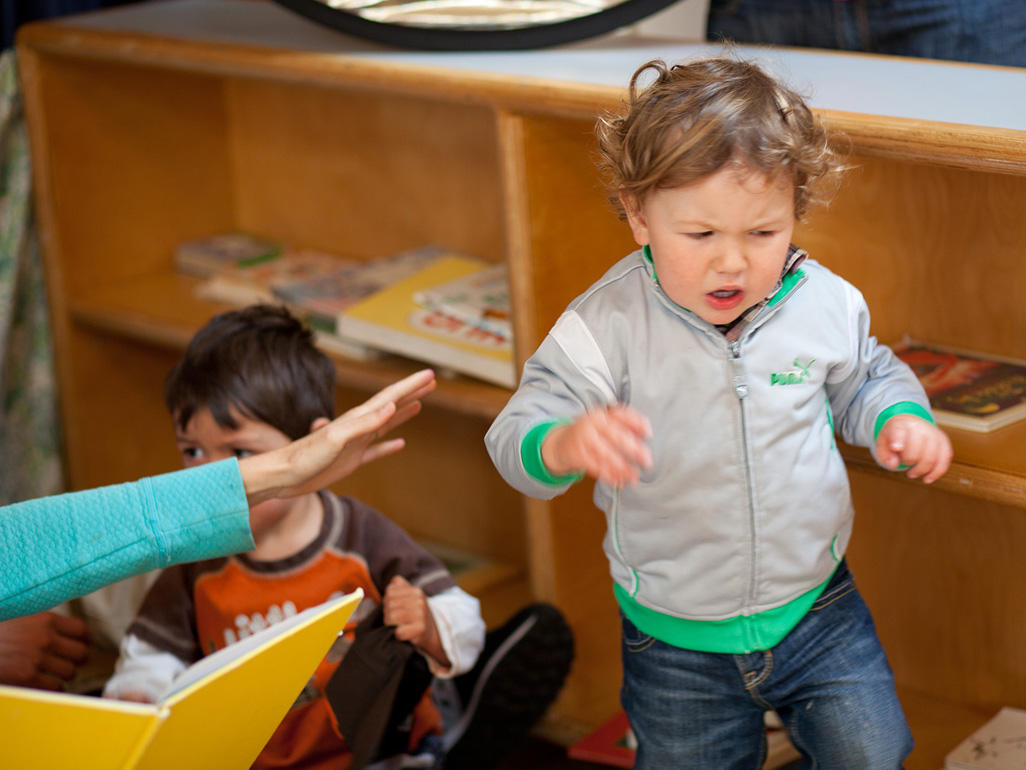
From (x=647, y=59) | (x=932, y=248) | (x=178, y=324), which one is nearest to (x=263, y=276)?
(x=178, y=324)

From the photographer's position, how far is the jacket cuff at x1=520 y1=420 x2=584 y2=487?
0.97m

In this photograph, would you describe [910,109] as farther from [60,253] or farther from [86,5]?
[86,5]

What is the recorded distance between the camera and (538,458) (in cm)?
97

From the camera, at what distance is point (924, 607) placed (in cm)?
153

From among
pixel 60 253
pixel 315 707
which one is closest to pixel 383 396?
pixel 315 707

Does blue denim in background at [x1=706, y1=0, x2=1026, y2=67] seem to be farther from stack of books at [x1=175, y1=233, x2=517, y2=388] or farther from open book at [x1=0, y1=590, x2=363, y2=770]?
open book at [x1=0, y1=590, x2=363, y2=770]

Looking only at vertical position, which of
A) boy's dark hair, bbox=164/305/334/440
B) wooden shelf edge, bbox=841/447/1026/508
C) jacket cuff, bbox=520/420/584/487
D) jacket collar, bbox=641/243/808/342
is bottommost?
wooden shelf edge, bbox=841/447/1026/508

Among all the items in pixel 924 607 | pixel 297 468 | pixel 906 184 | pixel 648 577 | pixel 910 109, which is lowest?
pixel 924 607

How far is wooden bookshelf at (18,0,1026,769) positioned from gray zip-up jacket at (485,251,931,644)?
16cm

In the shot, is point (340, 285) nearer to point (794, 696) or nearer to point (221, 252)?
point (221, 252)

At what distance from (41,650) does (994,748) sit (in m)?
1.02

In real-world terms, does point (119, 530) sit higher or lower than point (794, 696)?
higher

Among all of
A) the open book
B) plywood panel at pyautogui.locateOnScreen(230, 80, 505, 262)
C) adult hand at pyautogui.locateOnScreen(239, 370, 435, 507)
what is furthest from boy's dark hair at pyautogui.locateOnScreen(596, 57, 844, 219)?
plywood panel at pyautogui.locateOnScreen(230, 80, 505, 262)

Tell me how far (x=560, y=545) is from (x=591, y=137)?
49cm
